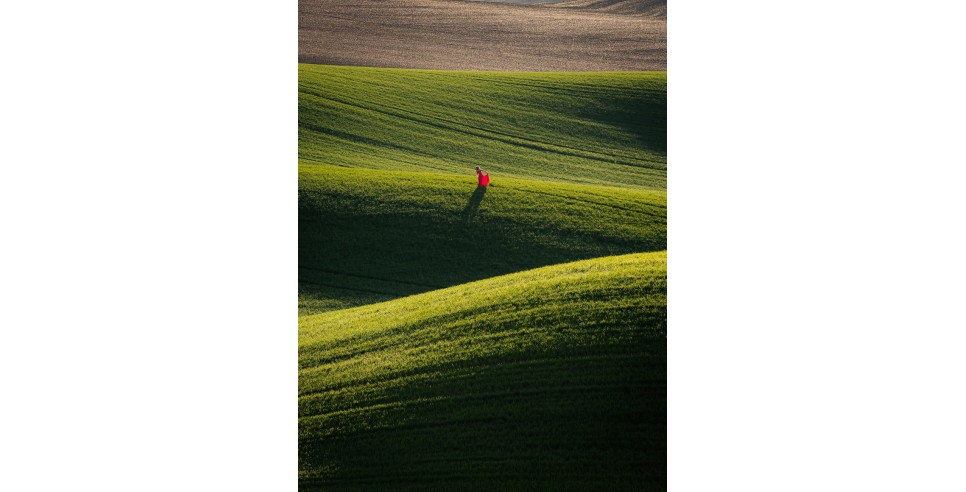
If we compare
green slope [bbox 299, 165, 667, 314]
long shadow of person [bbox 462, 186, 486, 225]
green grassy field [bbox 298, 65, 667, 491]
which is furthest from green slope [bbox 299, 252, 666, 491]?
long shadow of person [bbox 462, 186, 486, 225]

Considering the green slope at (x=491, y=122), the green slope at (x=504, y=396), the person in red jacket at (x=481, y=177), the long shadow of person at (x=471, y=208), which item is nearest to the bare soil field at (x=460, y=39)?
the green slope at (x=491, y=122)

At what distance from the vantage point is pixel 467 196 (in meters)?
5.40

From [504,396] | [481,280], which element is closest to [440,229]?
[481,280]

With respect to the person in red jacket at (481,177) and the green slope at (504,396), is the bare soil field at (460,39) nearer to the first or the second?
the person in red jacket at (481,177)

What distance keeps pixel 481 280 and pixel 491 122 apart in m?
1.01

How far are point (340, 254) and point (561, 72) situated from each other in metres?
1.77

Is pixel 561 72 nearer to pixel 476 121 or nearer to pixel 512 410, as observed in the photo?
pixel 476 121

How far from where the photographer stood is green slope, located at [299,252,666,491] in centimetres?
506

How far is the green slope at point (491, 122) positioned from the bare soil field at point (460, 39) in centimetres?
7

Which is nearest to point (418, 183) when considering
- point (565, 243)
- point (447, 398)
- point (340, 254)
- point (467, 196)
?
point (467, 196)

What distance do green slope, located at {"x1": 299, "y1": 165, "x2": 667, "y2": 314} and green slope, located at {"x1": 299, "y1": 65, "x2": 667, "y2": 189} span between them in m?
0.12

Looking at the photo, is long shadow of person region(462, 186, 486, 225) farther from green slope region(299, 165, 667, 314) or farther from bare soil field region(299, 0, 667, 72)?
bare soil field region(299, 0, 667, 72)

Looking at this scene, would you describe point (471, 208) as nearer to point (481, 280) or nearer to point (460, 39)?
point (481, 280)

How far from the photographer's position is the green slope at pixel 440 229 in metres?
5.27
